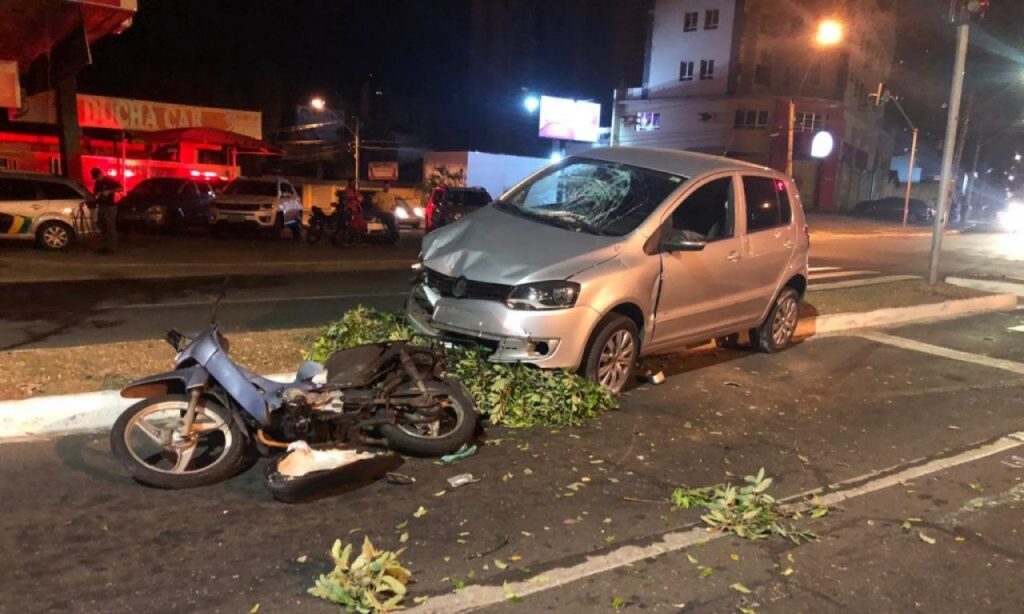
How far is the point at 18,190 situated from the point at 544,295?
14.5 meters

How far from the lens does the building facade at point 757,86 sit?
4975cm

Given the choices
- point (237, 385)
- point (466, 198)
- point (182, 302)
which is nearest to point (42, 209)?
point (182, 302)

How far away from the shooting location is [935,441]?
627cm

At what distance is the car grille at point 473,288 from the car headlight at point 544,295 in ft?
0.28

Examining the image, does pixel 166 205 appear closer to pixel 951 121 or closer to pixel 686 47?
pixel 951 121

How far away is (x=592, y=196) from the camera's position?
7.40 meters

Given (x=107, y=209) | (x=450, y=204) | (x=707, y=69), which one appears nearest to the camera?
(x=107, y=209)

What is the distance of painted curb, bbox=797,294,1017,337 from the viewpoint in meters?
10.6

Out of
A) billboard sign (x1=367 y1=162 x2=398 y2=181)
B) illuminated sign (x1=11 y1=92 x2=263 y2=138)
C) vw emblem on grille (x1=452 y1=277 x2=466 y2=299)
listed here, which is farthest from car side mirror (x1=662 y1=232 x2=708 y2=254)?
billboard sign (x1=367 y1=162 x2=398 y2=181)

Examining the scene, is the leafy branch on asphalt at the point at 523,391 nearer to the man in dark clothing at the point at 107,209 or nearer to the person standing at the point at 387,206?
the man in dark clothing at the point at 107,209

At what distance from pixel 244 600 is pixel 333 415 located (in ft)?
5.27

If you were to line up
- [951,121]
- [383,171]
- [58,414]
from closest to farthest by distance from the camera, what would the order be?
1. [58,414]
2. [951,121]
3. [383,171]

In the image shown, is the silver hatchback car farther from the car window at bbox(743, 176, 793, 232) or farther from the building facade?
the building facade

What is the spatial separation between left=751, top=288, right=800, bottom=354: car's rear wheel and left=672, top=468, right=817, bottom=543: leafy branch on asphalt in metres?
4.11
